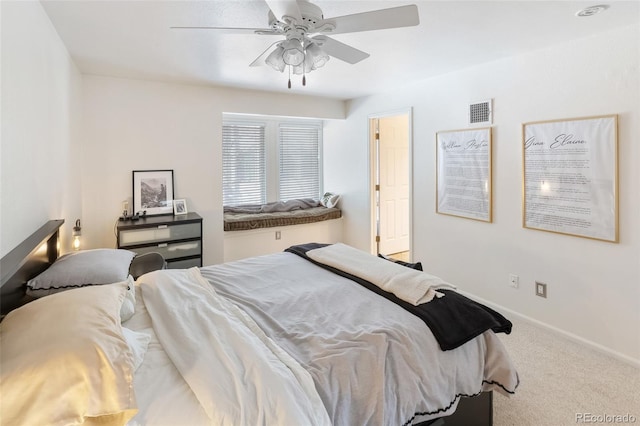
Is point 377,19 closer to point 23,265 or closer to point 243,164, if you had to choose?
point 23,265

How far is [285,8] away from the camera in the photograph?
1652 mm

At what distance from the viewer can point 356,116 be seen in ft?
16.4

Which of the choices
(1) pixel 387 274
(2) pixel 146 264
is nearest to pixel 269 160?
(2) pixel 146 264

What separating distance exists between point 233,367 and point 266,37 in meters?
2.23

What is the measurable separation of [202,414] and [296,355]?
17.1 inches

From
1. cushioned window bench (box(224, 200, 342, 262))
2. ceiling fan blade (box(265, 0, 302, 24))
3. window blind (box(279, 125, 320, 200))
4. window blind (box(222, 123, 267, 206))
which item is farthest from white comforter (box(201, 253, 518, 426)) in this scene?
window blind (box(279, 125, 320, 200))

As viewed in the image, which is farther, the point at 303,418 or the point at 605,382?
the point at 605,382

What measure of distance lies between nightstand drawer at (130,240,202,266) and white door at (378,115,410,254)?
2554 millimetres

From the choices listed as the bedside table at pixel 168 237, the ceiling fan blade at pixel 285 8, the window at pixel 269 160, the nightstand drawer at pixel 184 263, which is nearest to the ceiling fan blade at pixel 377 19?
the ceiling fan blade at pixel 285 8

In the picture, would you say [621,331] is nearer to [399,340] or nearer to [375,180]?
[399,340]

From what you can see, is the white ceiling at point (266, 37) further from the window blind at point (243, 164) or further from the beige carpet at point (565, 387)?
the beige carpet at point (565, 387)

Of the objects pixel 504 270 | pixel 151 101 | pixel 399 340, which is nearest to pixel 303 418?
pixel 399 340

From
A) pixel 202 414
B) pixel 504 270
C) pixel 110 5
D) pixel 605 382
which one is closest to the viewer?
pixel 202 414

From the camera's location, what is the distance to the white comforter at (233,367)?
3.51 feet
